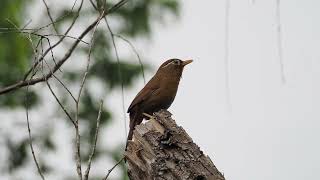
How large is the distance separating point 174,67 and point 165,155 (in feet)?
9.74

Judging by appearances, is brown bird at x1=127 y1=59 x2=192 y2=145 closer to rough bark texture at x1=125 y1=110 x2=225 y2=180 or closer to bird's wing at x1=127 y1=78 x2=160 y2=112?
bird's wing at x1=127 y1=78 x2=160 y2=112

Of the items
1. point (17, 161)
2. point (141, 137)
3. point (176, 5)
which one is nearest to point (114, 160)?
point (17, 161)

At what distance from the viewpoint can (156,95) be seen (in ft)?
20.2

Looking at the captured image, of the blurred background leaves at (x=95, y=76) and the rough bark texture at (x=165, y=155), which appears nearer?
the rough bark texture at (x=165, y=155)

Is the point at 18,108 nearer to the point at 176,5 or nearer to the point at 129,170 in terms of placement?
the point at 176,5

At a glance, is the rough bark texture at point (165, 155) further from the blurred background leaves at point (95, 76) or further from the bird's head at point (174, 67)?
the blurred background leaves at point (95, 76)

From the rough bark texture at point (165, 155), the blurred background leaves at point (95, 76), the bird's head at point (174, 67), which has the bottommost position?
the rough bark texture at point (165, 155)

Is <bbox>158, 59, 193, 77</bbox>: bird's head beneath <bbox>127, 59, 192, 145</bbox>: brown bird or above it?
above

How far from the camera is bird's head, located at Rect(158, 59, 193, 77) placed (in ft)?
21.0

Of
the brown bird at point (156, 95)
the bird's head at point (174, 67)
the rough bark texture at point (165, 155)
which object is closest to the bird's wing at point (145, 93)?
the brown bird at point (156, 95)

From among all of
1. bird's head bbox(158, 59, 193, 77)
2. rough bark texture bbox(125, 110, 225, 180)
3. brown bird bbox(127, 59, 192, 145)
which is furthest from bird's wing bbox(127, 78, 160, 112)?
rough bark texture bbox(125, 110, 225, 180)

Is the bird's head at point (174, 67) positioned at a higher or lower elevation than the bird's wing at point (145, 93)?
higher

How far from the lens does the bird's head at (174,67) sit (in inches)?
251

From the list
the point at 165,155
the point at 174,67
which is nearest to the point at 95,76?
the point at 174,67
